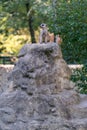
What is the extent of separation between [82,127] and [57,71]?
1.20 meters

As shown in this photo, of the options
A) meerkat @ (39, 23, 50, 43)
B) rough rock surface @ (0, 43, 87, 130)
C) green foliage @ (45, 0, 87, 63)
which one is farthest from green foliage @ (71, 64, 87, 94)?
meerkat @ (39, 23, 50, 43)

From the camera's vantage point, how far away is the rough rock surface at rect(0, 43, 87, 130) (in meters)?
8.77

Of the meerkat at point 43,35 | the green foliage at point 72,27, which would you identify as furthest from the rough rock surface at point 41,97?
the green foliage at point 72,27

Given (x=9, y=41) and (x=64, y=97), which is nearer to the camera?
(x=64, y=97)

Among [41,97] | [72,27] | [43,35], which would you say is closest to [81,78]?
[72,27]

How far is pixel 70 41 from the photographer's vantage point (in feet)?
35.0

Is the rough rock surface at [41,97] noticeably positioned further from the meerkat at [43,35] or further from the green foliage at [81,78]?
the green foliage at [81,78]

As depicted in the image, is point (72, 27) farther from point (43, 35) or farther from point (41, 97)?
point (41, 97)

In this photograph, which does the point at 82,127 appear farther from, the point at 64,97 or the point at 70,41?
the point at 70,41

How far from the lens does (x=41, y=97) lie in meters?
8.89

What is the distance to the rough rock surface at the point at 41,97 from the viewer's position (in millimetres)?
8766

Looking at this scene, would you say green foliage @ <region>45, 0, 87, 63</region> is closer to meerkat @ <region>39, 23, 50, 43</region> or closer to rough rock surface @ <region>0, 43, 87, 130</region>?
meerkat @ <region>39, 23, 50, 43</region>

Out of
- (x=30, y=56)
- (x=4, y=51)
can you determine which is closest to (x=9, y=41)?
(x=4, y=51)

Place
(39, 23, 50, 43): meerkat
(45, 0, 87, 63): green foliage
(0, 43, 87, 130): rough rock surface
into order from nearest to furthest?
1. (0, 43, 87, 130): rough rock surface
2. (39, 23, 50, 43): meerkat
3. (45, 0, 87, 63): green foliage
